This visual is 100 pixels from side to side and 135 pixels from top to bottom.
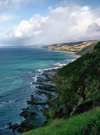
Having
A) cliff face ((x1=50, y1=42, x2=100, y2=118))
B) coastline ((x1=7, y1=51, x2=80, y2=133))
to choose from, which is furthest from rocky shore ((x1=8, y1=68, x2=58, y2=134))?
cliff face ((x1=50, y1=42, x2=100, y2=118))

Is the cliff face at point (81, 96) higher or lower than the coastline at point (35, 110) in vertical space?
higher

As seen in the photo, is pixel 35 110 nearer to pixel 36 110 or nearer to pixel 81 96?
pixel 36 110

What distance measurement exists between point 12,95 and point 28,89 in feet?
22.8

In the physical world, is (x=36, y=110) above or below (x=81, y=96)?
below

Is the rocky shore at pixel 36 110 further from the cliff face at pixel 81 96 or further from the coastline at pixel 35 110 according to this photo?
the cliff face at pixel 81 96

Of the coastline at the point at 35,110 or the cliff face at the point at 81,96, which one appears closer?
the cliff face at the point at 81,96

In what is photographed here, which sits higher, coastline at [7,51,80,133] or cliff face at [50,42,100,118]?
cliff face at [50,42,100,118]

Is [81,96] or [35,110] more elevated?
[81,96]

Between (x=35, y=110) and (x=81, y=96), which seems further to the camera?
(x=35, y=110)

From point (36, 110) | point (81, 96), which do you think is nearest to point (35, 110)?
point (36, 110)

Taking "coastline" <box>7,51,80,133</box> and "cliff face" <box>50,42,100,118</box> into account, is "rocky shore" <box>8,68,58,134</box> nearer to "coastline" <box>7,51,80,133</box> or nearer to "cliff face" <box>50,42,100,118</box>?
"coastline" <box>7,51,80,133</box>

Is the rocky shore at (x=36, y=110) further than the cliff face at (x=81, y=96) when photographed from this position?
Yes

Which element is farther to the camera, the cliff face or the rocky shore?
the rocky shore

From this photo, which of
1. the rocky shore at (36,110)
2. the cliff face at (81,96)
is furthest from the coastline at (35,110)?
the cliff face at (81,96)
